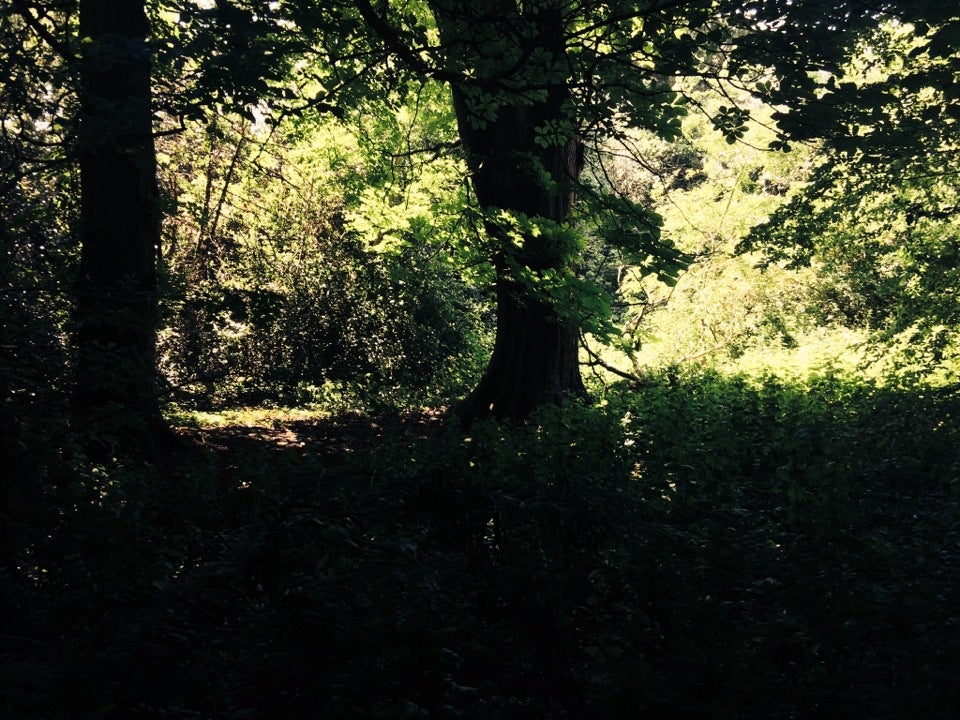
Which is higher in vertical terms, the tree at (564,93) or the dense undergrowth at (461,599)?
the tree at (564,93)

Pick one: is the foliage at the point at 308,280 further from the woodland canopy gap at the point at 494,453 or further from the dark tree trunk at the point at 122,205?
the dark tree trunk at the point at 122,205

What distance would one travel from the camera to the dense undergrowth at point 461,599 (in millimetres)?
2871

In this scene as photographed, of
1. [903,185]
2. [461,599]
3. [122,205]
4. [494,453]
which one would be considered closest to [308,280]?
[122,205]

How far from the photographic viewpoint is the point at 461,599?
3.93 m

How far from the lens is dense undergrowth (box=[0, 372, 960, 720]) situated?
2.87 meters

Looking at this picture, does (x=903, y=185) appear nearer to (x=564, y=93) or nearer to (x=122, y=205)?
(x=564, y=93)

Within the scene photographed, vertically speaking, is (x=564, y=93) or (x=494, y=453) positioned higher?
(x=564, y=93)

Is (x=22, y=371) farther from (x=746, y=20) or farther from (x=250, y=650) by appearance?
(x=746, y=20)

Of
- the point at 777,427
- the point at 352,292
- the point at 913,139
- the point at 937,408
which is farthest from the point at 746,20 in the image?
the point at 352,292

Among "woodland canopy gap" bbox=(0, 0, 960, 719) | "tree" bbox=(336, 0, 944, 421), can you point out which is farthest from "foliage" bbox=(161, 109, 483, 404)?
"tree" bbox=(336, 0, 944, 421)

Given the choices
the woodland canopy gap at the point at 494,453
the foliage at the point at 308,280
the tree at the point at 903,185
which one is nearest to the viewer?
the woodland canopy gap at the point at 494,453

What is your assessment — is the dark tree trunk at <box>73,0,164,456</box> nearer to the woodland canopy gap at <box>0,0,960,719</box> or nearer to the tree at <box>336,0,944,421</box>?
the woodland canopy gap at <box>0,0,960,719</box>

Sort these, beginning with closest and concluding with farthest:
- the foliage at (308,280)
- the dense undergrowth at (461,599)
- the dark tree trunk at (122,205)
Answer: the dense undergrowth at (461,599)
the dark tree trunk at (122,205)
the foliage at (308,280)

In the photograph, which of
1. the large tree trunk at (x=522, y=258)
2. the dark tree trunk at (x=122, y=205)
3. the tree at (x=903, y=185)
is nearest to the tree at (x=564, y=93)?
the large tree trunk at (x=522, y=258)
